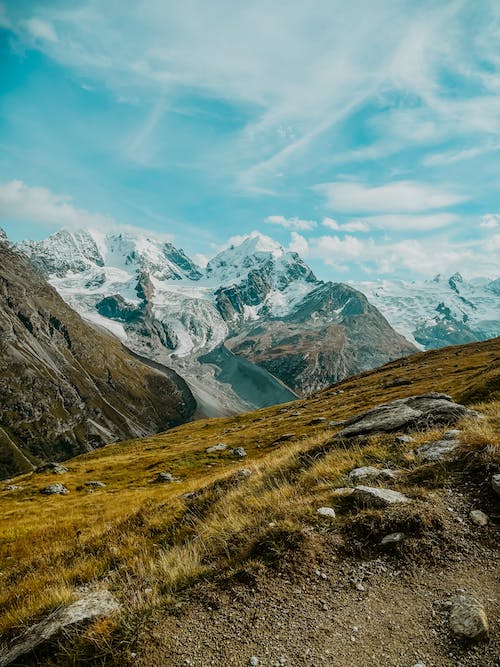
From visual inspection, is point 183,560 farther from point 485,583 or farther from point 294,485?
point 485,583

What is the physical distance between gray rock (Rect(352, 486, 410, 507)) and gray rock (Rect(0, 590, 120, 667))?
5922 mm

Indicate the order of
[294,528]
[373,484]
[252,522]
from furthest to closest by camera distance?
1. [373,484]
2. [252,522]
3. [294,528]

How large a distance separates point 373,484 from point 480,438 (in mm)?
3447

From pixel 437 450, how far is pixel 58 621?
35.3ft

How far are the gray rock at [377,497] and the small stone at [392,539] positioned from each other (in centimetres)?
97

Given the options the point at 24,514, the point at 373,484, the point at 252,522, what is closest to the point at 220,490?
the point at 252,522

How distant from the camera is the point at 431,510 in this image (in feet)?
28.5

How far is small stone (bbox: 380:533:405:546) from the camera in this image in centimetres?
802

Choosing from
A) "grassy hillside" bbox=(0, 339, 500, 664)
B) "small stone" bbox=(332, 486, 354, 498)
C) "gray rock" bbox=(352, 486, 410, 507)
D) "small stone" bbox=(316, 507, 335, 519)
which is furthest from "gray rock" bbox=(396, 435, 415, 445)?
"small stone" bbox=(316, 507, 335, 519)

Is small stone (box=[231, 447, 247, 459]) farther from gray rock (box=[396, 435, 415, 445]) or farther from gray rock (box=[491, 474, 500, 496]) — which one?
gray rock (box=[491, 474, 500, 496])

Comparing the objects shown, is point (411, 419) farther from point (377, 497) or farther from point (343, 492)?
point (377, 497)

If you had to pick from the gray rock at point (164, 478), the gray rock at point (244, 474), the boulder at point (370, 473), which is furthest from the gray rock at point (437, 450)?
the gray rock at point (164, 478)

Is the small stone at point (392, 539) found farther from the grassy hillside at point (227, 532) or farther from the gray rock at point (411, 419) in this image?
the gray rock at point (411, 419)

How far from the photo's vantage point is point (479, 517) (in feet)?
27.9
